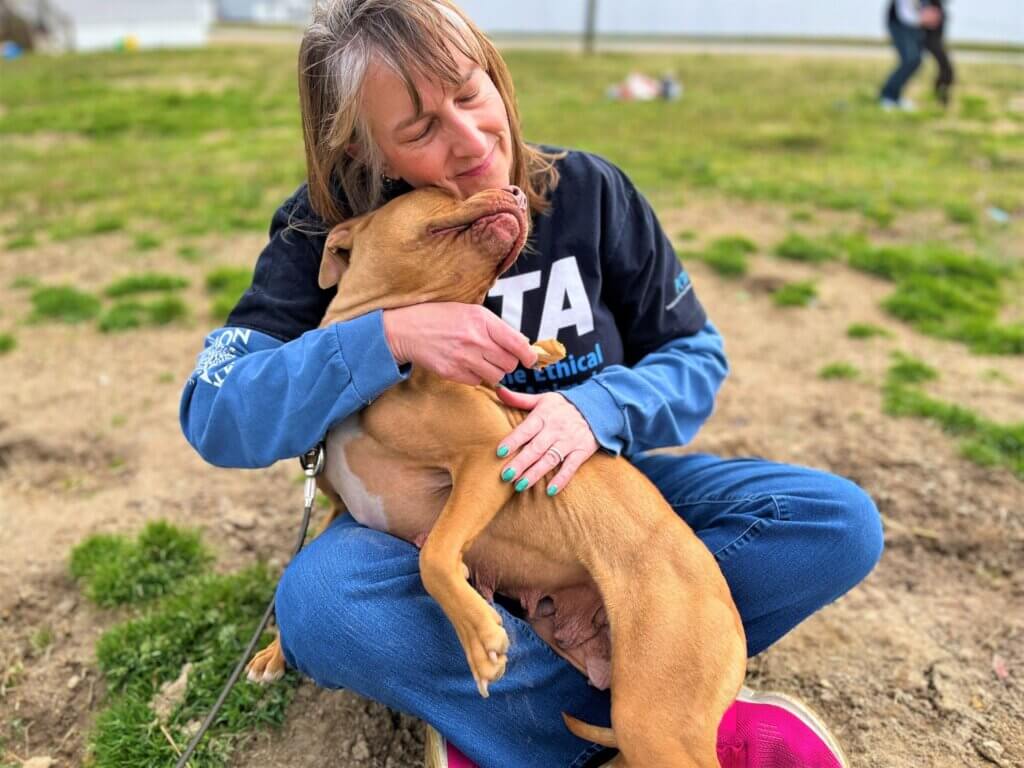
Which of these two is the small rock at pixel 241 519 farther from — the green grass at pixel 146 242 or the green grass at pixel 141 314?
the green grass at pixel 146 242

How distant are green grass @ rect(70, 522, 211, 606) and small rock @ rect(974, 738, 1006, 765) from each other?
9.23 ft

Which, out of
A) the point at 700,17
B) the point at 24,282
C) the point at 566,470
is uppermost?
the point at 566,470

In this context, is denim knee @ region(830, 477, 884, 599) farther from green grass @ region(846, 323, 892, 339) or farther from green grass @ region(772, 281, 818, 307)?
green grass @ region(772, 281, 818, 307)

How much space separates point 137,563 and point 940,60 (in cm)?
1319

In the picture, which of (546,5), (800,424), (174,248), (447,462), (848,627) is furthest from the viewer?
(546,5)

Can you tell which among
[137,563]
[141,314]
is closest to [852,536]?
[137,563]

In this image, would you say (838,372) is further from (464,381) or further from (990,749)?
(464,381)

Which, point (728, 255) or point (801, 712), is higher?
point (801, 712)

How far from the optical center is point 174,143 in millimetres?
11398

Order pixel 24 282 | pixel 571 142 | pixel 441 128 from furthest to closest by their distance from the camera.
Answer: pixel 571 142 → pixel 24 282 → pixel 441 128

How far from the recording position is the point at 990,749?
9.12ft

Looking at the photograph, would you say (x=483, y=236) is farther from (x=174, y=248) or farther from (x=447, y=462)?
(x=174, y=248)

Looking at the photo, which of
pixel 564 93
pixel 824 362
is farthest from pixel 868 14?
pixel 824 362

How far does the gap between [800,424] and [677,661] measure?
2.76 m
